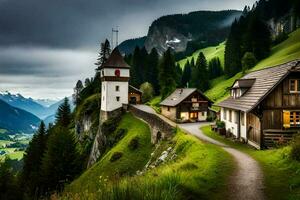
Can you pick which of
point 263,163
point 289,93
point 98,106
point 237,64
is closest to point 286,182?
point 263,163

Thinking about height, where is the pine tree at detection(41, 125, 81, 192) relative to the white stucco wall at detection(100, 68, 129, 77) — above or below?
below

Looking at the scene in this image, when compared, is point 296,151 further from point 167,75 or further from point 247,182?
point 167,75

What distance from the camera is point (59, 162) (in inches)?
2084

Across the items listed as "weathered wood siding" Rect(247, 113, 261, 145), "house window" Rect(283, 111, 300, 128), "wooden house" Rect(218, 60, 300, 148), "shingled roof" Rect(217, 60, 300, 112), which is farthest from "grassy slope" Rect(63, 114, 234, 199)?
"house window" Rect(283, 111, 300, 128)

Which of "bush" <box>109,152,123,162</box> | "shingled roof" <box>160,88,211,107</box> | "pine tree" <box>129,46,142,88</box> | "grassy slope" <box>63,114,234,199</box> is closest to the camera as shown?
"grassy slope" <box>63,114,234,199</box>

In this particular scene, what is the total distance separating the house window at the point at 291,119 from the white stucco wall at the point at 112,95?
137 ft

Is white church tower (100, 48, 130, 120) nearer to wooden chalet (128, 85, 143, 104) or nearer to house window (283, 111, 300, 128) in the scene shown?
wooden chalet (128, 85, 143, 104)

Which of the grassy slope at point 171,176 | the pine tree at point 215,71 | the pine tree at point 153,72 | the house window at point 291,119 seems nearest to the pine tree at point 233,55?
the pine tree at point 215,71

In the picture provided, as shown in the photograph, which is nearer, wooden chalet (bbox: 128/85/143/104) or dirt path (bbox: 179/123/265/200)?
dirt path (bbox: 179/123/265/200)

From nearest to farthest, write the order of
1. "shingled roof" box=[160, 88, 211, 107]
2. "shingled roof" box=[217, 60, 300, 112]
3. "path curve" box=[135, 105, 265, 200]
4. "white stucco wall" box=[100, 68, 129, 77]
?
"path curve" box=[135, 105, 265, 200]
"shingled roof" box=[217, 60, 300, 112]
"shingled roof" box=[160, 88, 211, 107]
"white stucco wall" box=[100, 68, 129, 77]

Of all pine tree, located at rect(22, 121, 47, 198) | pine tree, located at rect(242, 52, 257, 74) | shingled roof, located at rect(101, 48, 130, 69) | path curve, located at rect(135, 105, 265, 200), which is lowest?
pine tree, located at rect(22, 121, 47, 198)

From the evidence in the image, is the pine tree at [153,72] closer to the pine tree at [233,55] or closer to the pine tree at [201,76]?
the pine tree at [201,76]

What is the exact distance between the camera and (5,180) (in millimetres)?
56781

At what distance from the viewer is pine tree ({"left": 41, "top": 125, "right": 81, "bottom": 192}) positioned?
51781 millimetres
